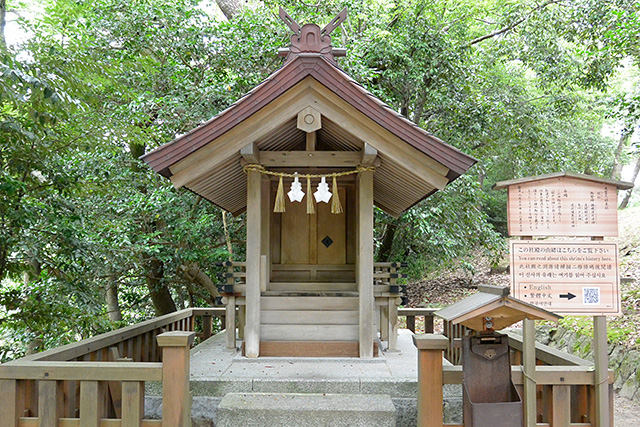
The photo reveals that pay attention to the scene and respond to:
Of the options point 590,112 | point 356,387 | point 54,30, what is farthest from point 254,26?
point 590,112

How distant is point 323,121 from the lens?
5.49 meters

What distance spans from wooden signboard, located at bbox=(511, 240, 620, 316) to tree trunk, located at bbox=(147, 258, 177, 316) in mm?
9928

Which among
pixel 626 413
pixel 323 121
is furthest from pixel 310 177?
pixel 626 413

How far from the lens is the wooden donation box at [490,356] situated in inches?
132

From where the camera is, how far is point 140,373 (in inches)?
148

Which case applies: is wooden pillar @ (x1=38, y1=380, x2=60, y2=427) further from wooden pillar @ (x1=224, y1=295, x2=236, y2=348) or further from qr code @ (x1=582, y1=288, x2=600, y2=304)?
qr code @ (x1=582, y1=288, x2=600, y2=304)

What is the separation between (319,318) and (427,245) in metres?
6.79

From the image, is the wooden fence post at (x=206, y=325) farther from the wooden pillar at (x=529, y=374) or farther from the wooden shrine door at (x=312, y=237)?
the wooden pillar at (x=529, y=374)


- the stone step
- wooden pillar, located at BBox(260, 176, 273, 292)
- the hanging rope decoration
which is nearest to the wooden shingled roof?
the hanging rope decoration

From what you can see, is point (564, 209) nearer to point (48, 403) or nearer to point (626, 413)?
point (48, 403)

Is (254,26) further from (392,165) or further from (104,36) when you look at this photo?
(392,165)

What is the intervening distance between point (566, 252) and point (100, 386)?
3.96 m

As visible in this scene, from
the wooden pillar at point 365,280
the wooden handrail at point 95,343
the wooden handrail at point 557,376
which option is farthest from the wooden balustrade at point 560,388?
the wooden handrail at point 95,343

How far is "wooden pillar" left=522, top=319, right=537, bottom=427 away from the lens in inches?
140
